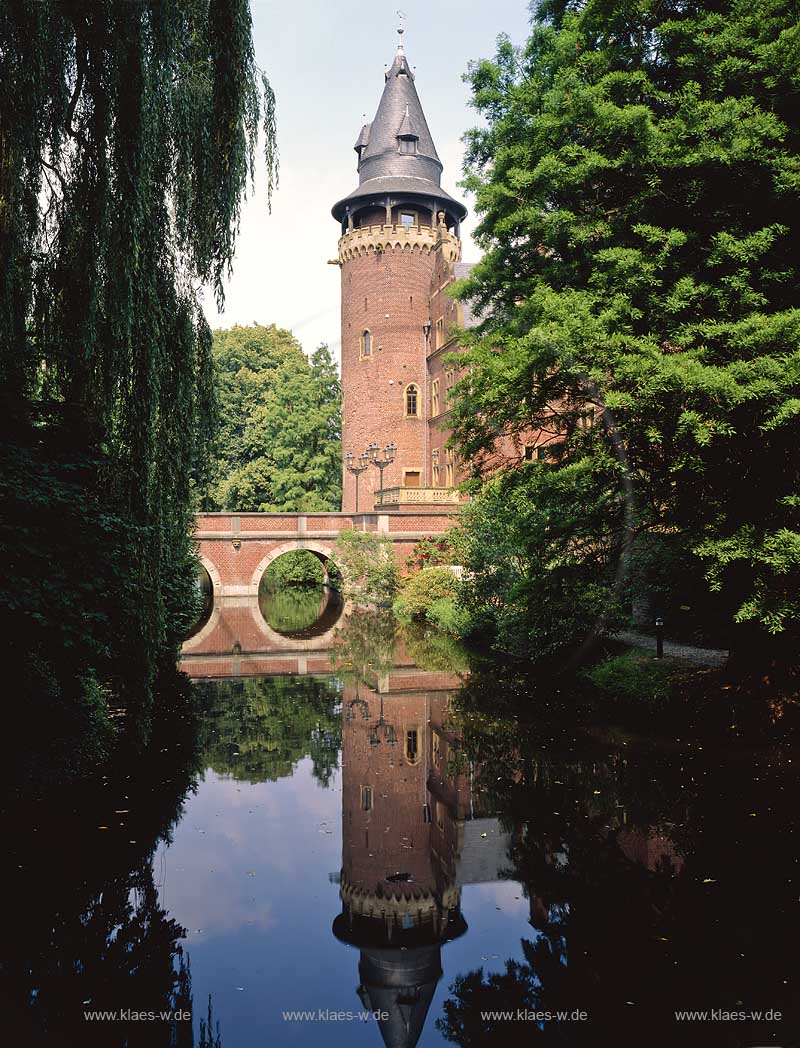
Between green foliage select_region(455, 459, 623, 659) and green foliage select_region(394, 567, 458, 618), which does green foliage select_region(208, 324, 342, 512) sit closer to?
green foliage select_region(394, 567, 458, 618)

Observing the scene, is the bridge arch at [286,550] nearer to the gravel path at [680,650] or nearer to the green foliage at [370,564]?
the green foliage at [370,564]

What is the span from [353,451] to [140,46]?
32160 mm

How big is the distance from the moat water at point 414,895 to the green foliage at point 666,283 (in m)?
2.82

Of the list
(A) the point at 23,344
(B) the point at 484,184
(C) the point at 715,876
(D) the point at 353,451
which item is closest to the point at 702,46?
(B) the point at 484,184

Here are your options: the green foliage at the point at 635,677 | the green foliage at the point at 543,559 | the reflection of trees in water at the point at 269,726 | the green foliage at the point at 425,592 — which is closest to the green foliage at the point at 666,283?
the green foliage at the point at 543,559

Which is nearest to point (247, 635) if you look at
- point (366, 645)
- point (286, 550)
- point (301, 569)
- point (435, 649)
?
point (366, 645)

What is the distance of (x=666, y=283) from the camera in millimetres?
10000

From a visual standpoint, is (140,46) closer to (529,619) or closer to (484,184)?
(484,184)

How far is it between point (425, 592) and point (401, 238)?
1811 centimetres

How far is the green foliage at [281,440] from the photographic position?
40500mm

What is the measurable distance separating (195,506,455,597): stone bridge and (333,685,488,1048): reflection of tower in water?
2043 centimetres

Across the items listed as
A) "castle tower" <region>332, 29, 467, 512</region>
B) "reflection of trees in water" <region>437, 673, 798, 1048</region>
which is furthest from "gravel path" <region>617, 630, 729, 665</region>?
"castle tower" <region>332, 29, 467, 512</region>

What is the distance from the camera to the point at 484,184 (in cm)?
1180

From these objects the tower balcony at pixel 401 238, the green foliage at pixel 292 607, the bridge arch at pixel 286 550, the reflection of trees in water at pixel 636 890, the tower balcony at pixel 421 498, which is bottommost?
the green foliage at pixel 292 607
